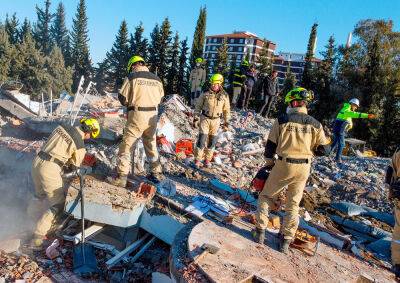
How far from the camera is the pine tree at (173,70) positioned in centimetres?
3622

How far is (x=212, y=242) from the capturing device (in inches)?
169

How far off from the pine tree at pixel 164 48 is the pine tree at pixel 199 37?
2.66 meters

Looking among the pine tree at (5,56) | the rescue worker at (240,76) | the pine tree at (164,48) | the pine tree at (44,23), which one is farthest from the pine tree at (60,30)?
the rescue worker at (240,76)

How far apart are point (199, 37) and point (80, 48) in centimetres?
1482

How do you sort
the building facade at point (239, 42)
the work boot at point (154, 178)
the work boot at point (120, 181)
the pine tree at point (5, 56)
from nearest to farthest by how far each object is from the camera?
1. the work boot at point (120, 181)
2. the work boot at point (154, 178)
3. the pine tree at point (5, 56)
4. the building facade at point (239, 42)

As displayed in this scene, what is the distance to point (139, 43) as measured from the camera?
1535 inches

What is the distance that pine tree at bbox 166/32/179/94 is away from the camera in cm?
3622

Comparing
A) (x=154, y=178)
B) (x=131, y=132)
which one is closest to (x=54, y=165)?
(x=131, y=132)

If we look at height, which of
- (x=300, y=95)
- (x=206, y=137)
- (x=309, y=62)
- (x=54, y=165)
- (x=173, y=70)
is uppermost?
(x=309, y=62)

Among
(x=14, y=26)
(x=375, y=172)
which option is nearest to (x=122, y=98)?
(x=375, y=172)

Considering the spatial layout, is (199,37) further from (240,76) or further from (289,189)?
(289,189)

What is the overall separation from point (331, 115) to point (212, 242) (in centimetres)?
2620

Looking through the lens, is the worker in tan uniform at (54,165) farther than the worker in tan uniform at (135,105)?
No

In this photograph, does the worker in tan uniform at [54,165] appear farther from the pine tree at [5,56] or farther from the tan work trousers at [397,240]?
the pine tree at [5,56]
